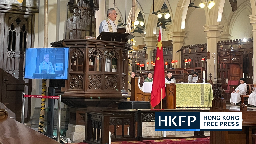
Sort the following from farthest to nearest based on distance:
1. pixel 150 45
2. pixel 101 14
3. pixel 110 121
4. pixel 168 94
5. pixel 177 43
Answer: pixel 150 45
pixel 177 43
pixel 168 94
pixel 101 14
pixel 110 121

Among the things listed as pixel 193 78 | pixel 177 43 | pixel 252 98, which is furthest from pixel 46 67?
pixel 177 43

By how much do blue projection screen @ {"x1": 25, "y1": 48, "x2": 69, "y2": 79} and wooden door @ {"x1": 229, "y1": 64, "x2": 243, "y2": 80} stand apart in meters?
15.5

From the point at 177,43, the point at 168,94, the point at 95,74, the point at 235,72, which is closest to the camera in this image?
the point at 95,74

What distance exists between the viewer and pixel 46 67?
6215mm

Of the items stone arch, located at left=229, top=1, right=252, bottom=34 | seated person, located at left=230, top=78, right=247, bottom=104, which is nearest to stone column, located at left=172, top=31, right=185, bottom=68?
stone arch, located at left=229, top=1, right=252, bottom=34

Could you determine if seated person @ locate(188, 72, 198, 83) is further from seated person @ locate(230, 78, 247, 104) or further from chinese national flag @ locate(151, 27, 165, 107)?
chinese national flag @ locate(151, 27, 165, 107)

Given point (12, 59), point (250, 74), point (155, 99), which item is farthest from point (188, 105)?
point (250, 74)

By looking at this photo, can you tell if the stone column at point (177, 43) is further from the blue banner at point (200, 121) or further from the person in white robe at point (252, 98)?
the blue banner at point (200, 121)

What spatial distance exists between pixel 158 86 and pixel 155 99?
242 mm

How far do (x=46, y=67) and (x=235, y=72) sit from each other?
15.8 m

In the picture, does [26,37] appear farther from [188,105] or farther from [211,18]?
[211,18]

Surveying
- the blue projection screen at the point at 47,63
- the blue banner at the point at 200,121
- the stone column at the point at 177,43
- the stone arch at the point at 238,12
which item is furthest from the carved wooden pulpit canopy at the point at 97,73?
the stone arch at the point at 238,12

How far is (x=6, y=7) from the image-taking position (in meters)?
8.10

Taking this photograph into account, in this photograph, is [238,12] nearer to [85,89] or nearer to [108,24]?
[108,24]
